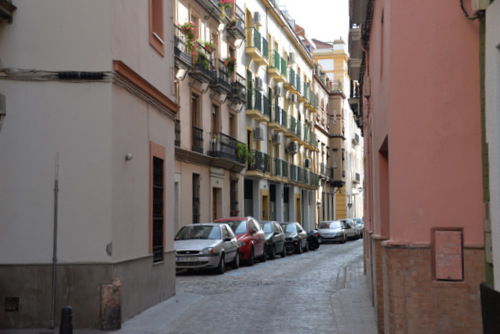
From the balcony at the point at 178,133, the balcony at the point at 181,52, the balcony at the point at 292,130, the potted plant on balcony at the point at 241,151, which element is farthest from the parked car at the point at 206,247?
the balcony at the point at 292,130

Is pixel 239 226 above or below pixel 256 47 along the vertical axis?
below

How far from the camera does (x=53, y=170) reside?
10164mm

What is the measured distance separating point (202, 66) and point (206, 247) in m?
10.8

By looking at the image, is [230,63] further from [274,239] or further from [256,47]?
[274,239]

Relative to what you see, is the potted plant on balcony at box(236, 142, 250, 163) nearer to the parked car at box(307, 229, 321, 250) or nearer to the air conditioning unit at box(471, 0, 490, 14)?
the parked car at box(307, 229, 321, 250)

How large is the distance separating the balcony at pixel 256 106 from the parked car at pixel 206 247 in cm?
1565

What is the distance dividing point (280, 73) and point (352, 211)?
31640 millimetres

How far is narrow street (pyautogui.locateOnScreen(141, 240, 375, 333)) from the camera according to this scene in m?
10.8

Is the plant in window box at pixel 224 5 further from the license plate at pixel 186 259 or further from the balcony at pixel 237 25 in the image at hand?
the license plate at pixel 186 259

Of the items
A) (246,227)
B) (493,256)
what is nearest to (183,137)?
(246,227)

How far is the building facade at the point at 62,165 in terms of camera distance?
392 inches

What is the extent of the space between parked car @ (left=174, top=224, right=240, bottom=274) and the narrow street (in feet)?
1.26

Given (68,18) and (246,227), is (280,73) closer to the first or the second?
(246,227)

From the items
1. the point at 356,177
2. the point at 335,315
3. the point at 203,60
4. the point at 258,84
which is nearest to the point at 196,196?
the point at 203,60
